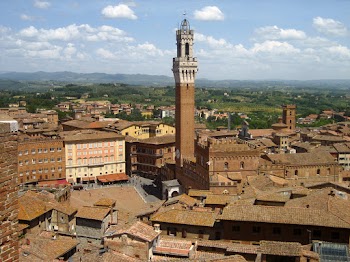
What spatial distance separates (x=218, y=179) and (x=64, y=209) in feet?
60.1

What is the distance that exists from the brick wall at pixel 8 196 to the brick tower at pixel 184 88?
162ft

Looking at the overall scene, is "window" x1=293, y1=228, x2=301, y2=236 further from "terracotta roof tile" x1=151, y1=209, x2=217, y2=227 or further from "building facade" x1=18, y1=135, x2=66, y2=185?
"building facade" x1=18, y1=135, x2=66, y2=185

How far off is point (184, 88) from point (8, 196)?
50.2 metres

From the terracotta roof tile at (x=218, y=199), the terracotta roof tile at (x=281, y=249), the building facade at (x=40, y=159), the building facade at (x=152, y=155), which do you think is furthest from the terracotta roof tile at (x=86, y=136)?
the terracotta roof tile at (x=281, y=249)

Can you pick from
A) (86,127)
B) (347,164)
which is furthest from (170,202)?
(86,127)

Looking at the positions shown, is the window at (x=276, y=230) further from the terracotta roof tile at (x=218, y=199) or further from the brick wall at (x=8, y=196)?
the brick wall at (x=8, y=196)

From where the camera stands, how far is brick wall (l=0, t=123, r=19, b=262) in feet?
29.0

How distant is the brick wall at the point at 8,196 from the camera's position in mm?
8836

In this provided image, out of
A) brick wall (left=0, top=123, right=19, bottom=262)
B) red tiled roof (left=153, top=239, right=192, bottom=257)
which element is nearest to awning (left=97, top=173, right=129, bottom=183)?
red tiled roof (left=153, top=239, right=192, bottom=257)

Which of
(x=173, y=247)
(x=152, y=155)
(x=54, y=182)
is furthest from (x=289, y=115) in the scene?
(x=173, y=247)

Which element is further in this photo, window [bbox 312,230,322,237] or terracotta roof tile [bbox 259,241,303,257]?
window [bbox 312,230,322,237]

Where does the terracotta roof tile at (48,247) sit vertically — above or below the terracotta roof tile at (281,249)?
below

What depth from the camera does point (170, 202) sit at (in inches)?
1398

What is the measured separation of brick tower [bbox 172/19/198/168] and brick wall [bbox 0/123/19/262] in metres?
49.4
